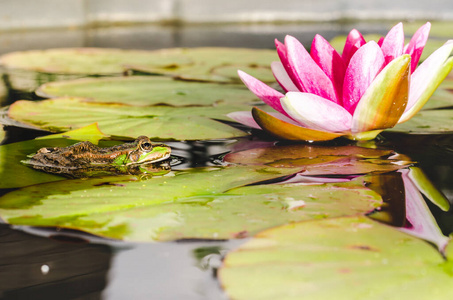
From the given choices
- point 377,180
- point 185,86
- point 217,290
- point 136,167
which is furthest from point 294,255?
point 185,86

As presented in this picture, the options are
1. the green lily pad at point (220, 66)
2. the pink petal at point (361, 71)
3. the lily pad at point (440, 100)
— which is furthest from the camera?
the green lily pad at point (220, 66)

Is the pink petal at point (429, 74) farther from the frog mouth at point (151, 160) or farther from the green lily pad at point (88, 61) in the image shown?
the green lily pad at point (88, 61)

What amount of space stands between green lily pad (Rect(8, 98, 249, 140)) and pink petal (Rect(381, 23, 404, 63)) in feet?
1.26

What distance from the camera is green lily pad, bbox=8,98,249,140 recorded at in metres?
1.20

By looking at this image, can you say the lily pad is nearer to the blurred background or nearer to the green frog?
the green frog

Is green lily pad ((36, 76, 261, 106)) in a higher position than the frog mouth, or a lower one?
higher

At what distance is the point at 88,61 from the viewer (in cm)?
234

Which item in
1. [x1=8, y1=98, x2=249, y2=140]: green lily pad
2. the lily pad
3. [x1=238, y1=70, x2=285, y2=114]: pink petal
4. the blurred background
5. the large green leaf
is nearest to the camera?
[x1=238, y1=70, x2=285, y2=114]: pink petal

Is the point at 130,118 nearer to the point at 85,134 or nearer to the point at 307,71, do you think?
the point at 85,134

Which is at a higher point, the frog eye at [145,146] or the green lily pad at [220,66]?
the green lily pad at [220,66]

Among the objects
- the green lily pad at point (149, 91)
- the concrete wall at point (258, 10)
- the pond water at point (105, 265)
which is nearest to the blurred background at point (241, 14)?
the concrete wall at point (258, 10)

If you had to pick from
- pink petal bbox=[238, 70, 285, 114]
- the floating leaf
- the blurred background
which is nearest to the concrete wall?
the blurred background

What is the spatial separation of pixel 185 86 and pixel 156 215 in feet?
3.31

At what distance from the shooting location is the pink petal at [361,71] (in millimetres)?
970
